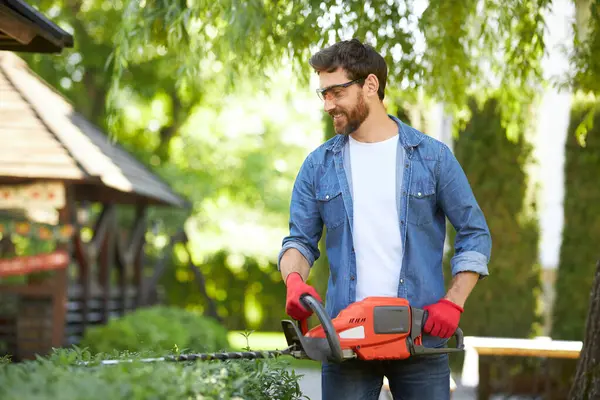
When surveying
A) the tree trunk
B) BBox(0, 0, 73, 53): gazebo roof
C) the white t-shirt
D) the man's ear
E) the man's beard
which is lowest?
the tree trunk

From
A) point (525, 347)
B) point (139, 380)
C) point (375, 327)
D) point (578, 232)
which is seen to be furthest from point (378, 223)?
point (578, 232)

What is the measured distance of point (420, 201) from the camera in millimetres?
3600

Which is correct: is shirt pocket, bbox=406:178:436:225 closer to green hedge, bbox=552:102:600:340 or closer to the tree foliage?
the tree foliage

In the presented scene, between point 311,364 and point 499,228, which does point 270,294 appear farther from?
point 499,228

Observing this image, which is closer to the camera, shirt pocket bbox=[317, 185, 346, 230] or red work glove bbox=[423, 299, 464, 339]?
red work glove bbox=[423, 299, 464, 339]

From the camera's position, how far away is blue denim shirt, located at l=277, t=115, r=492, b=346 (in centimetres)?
355

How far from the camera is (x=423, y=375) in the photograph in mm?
3539

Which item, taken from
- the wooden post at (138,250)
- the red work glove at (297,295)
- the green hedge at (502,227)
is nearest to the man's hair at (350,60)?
the red work glove at (297,295)

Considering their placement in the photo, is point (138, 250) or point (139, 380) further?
point (138, 250)

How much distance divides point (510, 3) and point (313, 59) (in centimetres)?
309

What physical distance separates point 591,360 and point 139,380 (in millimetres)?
3025

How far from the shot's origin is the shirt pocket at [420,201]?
359 centimetres

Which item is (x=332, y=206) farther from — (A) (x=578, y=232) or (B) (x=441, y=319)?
(A) (x=578, y=232)

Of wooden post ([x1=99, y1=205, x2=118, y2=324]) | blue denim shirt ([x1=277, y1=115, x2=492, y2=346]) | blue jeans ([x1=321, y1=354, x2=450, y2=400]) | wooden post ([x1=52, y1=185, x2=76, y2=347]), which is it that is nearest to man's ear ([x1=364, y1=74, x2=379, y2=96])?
blue denim shirt ([x1=277, y1=115, x2=492, y2=346])
